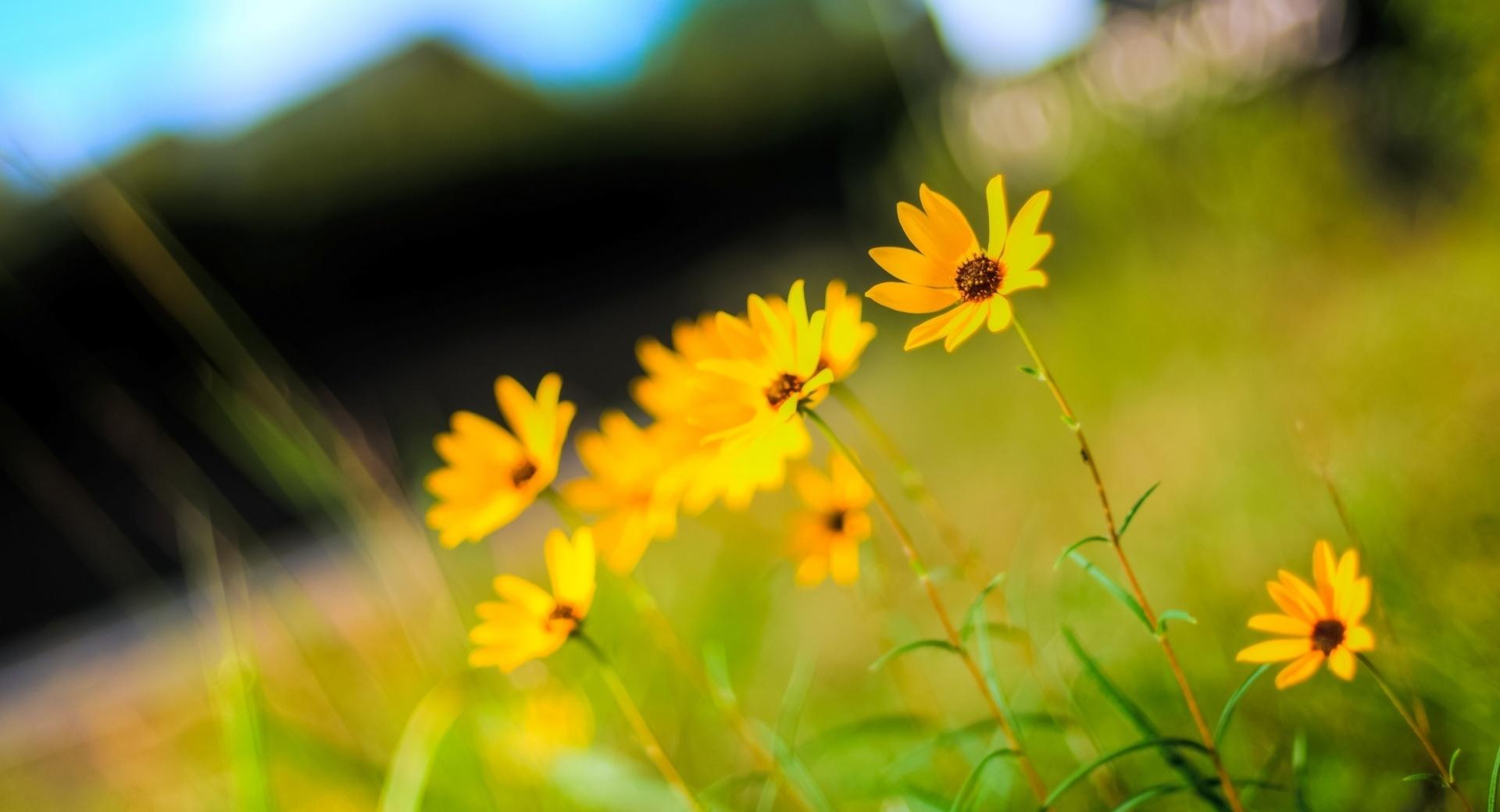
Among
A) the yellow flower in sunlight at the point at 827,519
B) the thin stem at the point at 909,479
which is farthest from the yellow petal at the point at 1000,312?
the yellow flower in sunlight at the point at 827,519

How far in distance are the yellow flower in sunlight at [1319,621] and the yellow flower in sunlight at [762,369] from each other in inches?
7.4

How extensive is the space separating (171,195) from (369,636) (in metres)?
4.79

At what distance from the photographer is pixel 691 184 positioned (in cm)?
630

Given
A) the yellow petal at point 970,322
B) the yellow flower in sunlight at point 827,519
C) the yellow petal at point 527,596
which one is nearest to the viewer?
the yellow petal at point 970,322

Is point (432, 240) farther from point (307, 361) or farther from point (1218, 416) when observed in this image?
point (1218, 416)

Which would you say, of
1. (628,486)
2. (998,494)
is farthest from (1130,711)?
(998,494)

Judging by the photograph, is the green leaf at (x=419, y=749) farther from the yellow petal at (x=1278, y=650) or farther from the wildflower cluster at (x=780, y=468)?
the yellow petal at (x=1278, y=650)

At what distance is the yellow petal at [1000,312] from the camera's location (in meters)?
0.31

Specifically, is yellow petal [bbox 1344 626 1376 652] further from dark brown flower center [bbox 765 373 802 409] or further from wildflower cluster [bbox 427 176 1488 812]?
dark brown flower center [bbox 765 373 802 409]

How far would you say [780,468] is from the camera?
447 mm

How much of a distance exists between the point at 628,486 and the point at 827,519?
5.0 inches

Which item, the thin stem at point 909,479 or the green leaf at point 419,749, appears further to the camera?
the green leaf at point 419,749

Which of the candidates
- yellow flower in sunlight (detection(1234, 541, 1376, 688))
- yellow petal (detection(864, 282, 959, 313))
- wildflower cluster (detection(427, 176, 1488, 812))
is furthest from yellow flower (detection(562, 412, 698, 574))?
yellow flower in sunlight (detection(1234, 541, 1376, 688))

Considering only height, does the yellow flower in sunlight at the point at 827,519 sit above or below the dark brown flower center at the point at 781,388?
below
